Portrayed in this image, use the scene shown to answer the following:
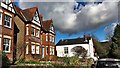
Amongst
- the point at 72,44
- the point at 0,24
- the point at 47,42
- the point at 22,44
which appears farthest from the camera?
the point at 72,44

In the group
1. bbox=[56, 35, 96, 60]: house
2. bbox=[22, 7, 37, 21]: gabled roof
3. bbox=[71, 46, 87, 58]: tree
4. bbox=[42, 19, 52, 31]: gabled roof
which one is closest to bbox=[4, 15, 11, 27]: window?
bbox=[22, 7, 37, 21]: gabled roof

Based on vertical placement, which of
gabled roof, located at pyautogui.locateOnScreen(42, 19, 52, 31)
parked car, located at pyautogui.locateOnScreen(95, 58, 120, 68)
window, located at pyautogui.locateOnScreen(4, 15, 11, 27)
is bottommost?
parked car, located at pyautogui.locateOnScreen(95, 58, 120, 68)

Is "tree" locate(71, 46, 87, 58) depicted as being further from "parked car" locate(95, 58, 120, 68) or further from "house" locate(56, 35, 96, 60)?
"parked car" locate(95, 58, 120, 68)

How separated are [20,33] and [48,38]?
12.1 meters

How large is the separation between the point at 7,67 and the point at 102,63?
1096 centimetres

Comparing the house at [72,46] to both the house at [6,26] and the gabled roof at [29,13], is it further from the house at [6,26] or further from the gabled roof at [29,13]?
the house at [6,26]

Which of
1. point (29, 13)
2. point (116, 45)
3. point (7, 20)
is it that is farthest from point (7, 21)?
point (116, 45)

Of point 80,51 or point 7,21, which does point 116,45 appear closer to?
point 80,51

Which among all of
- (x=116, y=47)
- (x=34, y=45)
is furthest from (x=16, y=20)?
(x=116, y=47)

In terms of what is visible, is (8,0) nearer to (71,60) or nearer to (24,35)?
(24,35)

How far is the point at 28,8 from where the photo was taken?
35312 mm

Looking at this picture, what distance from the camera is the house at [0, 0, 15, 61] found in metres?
22.8

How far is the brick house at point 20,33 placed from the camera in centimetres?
2362

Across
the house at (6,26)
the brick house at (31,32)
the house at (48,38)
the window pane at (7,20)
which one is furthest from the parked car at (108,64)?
the house at (48,38)
